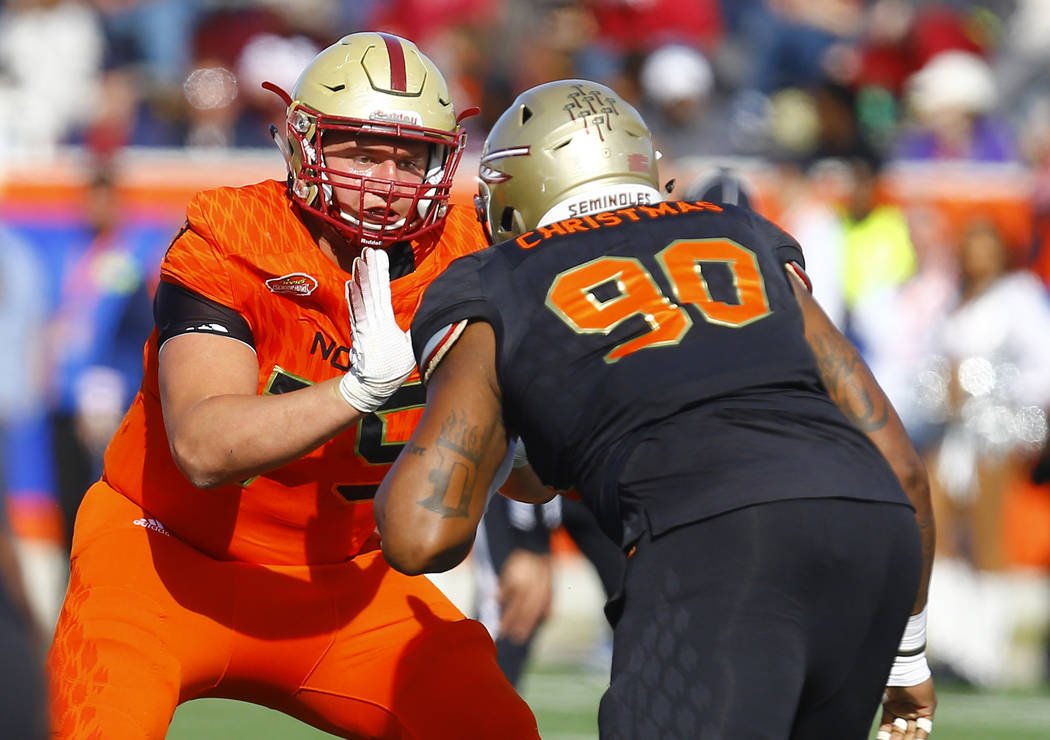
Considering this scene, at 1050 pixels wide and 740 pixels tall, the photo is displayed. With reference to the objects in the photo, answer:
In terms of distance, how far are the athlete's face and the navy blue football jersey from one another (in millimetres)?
607

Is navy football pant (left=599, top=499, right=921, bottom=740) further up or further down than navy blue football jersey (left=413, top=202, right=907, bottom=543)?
further down

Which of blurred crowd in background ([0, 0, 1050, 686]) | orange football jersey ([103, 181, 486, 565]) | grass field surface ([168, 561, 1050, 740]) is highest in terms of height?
orange football jersey ([103, 181, 486, 565])

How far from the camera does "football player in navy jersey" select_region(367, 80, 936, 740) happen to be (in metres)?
2.49

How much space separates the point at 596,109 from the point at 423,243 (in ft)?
2.14

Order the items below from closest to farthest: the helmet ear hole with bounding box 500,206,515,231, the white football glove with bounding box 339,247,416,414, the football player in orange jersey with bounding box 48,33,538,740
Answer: the white football glove with bounding box 339,247,416,414, the helmet ear hole with bounding box 500,206,515,231, the football player in orange jersey with bounding box 48,33,538,740

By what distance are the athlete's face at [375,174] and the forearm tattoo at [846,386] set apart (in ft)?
3.18

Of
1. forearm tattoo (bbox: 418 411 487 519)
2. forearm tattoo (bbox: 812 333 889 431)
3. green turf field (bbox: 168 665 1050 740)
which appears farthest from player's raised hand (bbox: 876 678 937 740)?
green turf field (bbox: 168 665 1050 740)

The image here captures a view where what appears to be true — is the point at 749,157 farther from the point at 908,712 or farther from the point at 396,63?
the point at 908,712

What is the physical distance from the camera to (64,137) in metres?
9.11

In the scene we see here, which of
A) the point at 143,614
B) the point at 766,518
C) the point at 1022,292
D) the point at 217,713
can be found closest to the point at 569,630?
the point at 217,713

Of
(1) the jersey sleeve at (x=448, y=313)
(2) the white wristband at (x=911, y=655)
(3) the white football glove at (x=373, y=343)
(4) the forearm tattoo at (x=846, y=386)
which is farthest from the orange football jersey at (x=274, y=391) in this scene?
(2) the white wristband at (x=911, y=655)

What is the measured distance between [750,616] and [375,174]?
1.39 meters

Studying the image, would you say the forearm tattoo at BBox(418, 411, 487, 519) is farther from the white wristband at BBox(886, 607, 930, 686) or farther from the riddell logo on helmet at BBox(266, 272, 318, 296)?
the white wristband at BBox(886, 607, 930, 686)

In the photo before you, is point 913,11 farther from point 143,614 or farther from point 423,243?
point 143,614
